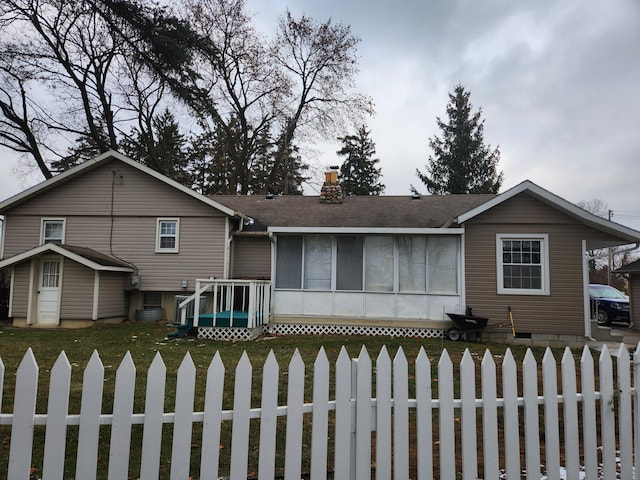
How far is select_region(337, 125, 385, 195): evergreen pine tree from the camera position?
3653cm

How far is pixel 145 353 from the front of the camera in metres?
7.65

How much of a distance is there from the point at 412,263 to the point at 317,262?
278 centimetres

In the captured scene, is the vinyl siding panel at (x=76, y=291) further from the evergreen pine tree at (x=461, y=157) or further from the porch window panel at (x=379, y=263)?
the evergreen pine tree at (x=461, y=157)

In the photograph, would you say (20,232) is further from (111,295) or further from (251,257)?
(251,257)

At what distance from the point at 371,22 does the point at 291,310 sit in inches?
372

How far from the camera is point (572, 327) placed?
10.2 m

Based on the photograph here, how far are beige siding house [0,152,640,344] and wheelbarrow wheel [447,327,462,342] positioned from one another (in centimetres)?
24

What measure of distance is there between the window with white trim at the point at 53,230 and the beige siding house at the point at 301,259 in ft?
0.12

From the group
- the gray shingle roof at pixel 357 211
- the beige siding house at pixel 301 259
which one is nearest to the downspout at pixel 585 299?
the beige siding house at pixel 301 259

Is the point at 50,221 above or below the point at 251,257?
above

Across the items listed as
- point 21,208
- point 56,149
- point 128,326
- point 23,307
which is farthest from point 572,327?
point 56,149

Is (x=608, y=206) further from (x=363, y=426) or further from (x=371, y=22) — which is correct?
(x=363, y=426)

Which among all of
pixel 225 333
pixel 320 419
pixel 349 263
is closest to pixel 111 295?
pixel 225 333

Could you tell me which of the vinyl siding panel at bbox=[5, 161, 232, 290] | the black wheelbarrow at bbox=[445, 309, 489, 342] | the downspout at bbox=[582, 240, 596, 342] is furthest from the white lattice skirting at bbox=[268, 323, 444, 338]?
the downspout at bbox=[582, 240, 596, 342]
